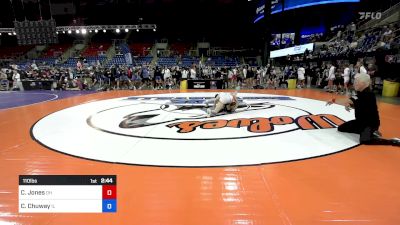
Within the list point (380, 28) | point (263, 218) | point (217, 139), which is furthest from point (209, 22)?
point (263, 218)

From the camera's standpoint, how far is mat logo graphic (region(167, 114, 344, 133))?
14.5 ft

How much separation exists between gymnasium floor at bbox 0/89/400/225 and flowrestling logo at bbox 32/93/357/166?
14mm

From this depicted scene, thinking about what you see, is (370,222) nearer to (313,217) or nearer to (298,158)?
(313,217)

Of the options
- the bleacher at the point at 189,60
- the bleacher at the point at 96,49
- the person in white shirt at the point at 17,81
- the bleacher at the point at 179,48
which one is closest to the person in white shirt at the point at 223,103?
the person in white shirt at the point at 17,81

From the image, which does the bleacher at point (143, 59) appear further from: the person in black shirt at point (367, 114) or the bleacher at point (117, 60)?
the person in black shirt at point (367, 114)

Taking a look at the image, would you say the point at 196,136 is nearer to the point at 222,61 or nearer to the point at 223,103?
the point at 223,103

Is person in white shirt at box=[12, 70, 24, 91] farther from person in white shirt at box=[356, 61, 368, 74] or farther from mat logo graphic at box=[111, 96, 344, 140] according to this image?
person in white shirt at box=[356, 61, 368, 74]

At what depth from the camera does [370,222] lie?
71.8 inches

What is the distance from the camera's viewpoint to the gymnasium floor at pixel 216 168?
1.95 m

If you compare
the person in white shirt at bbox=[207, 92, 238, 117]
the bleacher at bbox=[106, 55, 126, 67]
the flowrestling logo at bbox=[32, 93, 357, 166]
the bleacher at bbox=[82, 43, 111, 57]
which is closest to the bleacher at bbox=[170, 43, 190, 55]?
the bleacher at bbox=[106, 55, 126, 67]

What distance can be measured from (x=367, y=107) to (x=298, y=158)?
4.65 ft
